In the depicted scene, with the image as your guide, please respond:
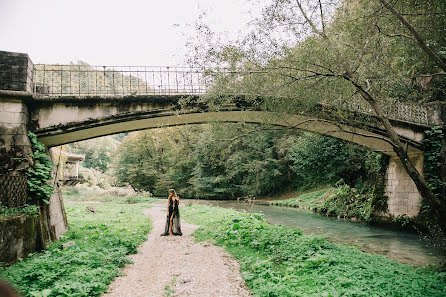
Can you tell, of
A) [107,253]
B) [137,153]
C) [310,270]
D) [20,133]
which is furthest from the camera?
[137,153]

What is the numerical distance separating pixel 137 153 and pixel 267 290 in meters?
35.7

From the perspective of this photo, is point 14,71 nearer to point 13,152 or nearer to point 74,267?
point 13,152

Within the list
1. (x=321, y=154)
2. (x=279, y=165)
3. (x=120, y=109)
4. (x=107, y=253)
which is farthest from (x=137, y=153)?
(x=107, y=253)

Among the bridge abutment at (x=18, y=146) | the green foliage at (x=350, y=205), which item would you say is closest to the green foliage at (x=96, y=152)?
the green foliage at (x=350, y=205)

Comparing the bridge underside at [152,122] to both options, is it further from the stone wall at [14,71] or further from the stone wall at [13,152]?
the stone wall at [14,71]

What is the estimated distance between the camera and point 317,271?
5.39 metres

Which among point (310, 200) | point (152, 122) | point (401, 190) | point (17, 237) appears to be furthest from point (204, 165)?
point (17, 237)

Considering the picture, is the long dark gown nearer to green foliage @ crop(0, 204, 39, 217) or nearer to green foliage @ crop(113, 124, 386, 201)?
green foliage @ crop(0, 204, 39, 217)

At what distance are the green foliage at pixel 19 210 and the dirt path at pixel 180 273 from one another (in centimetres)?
267

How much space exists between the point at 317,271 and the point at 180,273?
2592 millimetres

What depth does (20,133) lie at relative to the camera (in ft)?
25.1

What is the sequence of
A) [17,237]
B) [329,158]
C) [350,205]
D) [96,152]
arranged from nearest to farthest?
[17,237] < [329,158] < [350,205] < [96,152]

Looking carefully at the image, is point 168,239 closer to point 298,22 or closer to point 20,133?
point 20,133

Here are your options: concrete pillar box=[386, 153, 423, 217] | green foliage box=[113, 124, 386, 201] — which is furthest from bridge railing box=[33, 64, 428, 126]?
green foliage box=[113, 124, 386, 201]
